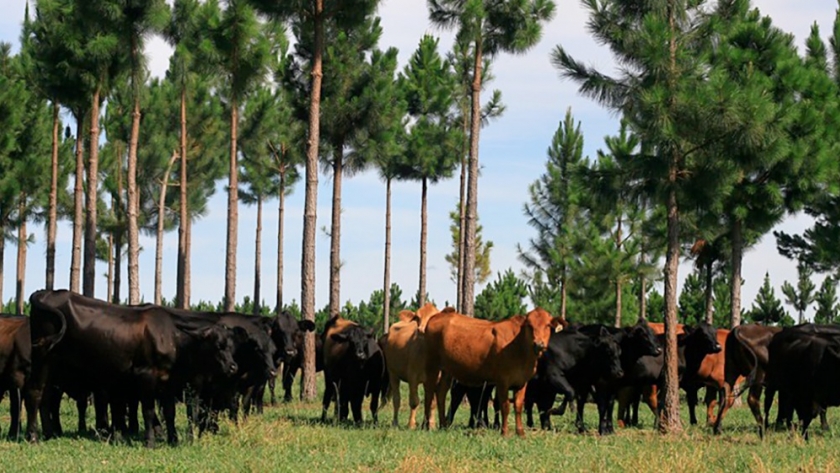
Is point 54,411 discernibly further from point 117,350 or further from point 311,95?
point 311,95

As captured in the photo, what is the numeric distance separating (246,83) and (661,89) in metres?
16.5

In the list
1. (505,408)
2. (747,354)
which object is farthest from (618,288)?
(505,408)

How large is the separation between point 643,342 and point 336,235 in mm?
14126

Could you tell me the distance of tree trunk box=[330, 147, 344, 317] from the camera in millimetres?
32562

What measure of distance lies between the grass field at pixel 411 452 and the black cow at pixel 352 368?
1.76 metres

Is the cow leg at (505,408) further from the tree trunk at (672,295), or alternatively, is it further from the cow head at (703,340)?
the cow head at (703,340)

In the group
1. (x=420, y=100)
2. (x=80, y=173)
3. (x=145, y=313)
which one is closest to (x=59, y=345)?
(x=145, y=313)

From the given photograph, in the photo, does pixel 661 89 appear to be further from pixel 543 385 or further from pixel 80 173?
pixel 80 173

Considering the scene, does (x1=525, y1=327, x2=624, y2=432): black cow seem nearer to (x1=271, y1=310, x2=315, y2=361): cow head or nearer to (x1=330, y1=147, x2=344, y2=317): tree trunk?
(x1=271, y1=310, x2=315, y2=361): cow head

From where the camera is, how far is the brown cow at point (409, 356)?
62.8 feet

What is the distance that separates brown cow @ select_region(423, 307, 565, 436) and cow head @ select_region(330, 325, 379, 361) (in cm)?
125

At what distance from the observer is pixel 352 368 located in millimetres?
19969

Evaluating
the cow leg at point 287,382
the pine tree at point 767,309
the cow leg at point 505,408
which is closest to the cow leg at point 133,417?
the cow leg at point 505,408

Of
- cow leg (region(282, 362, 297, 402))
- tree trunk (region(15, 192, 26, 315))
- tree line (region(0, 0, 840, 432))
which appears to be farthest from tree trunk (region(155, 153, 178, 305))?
cow leg (region(282, 362, 297, 402))
